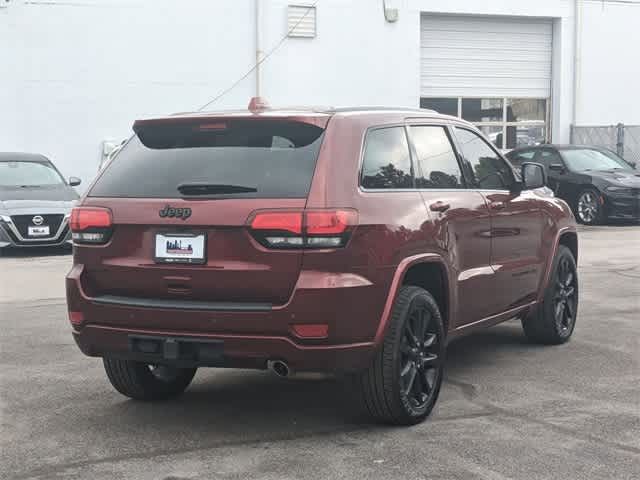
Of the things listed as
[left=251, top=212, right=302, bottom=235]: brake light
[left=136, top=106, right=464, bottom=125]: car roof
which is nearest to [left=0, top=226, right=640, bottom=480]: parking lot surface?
[left=251, top=212, right=302, bottom=235]: brake light

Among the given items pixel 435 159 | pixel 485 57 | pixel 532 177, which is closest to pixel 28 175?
pixel 532 177

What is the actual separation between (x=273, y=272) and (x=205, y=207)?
480 millimetres

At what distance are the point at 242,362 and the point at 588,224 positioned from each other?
50.4 ft

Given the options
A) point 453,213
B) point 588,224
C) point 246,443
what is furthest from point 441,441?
point 588,224

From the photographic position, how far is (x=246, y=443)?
5.04 m

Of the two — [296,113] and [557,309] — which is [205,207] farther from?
[557,309]

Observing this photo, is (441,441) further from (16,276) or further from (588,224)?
(588,224)

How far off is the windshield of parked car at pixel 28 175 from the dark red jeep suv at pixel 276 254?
1090 centimetres

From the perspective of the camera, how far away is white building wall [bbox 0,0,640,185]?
69.9 ft

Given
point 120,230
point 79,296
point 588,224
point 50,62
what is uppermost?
point 50,62

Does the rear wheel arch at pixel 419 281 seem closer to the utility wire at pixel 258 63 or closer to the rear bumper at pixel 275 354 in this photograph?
the rear bumper at pixel 275 354

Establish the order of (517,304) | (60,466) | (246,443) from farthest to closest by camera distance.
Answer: (517,304) < (246,443) < (60,466)

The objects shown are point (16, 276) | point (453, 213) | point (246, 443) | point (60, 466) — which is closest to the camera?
point (60, 466)

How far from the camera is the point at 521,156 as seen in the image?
2069 centimetres
